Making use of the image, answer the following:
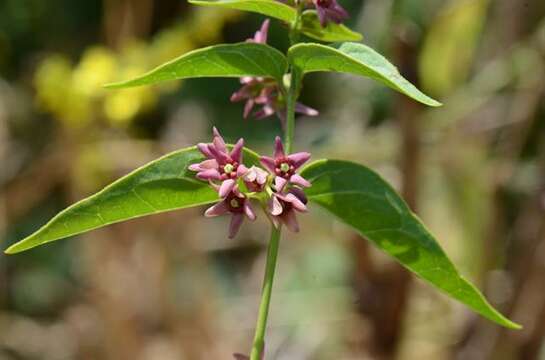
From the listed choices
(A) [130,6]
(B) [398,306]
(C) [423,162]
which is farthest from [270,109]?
(A) [130,6]

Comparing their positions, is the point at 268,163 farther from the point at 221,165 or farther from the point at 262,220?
the point at 262,220

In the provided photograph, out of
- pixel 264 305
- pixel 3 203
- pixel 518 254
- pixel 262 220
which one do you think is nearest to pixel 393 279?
pixel 518 254

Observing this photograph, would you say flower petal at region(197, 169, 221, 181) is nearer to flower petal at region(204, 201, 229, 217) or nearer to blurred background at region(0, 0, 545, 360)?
flower petal at region(204, 201, 229, 217)

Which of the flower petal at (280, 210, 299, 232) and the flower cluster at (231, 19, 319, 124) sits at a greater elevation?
the flower cluster at (231, 19, 319, 124)

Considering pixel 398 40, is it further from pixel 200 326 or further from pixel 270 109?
pixel 200 326

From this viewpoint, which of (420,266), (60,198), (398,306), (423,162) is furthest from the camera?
(60,198)

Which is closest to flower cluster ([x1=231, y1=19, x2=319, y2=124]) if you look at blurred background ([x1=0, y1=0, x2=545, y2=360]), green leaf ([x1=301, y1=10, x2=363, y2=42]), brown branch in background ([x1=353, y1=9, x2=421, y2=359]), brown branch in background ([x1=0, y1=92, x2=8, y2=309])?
green leaf ([x1=301, y1=10, x2=363, y2=42])
